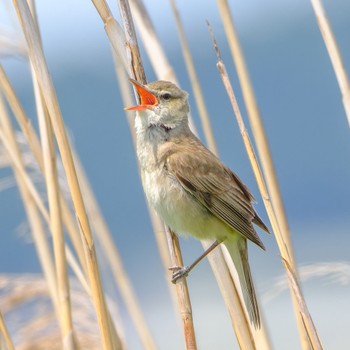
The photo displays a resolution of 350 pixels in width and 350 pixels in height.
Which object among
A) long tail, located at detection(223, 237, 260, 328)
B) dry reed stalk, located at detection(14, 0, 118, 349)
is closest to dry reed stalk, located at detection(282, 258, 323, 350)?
long tail, located at detection(223, 237, 260, 328)

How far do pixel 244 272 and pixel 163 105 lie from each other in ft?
2.14

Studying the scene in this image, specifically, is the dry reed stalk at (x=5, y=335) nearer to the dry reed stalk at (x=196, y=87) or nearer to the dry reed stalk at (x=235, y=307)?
the dry reed stalk at (x=235, y=307)

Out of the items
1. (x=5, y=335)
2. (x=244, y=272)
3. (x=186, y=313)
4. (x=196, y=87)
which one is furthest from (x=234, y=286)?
(x=196, y=87)

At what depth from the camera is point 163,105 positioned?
2.57m

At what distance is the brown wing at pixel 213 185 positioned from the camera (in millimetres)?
2453

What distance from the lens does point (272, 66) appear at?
12.6 m

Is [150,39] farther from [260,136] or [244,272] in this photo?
[244,272]

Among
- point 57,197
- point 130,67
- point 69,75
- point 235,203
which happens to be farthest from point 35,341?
point 69,75

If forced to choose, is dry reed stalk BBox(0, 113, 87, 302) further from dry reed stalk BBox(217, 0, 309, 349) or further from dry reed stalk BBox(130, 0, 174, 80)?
dry reed stalk BBox(217, 0, 309, 349)

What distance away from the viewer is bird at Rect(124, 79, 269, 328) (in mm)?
2445

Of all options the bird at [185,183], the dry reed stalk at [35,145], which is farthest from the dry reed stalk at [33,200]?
the bird at [185,183]

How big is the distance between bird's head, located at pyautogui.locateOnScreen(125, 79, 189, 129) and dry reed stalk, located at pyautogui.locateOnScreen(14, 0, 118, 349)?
500 millimetres

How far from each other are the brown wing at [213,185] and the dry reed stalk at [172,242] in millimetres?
293

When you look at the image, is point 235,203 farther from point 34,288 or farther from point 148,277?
point 148,277
